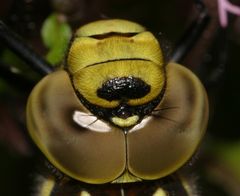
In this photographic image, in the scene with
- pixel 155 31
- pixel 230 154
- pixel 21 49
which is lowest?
pixel 230 154

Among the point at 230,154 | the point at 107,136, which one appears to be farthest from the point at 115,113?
the point at 230,154

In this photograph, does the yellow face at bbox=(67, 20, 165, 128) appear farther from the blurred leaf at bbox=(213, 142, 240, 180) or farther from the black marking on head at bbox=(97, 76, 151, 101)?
the blurred leaf at bbox=(213, 142, 240, 180)

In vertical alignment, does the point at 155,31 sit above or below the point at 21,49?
below

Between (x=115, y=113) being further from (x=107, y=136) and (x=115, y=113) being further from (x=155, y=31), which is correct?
(x=155, y=31)

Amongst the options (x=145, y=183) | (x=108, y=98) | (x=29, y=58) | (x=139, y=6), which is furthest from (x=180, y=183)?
(x=139, y=6)

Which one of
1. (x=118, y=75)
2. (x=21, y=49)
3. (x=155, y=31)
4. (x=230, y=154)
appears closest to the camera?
(x=118, y=75)

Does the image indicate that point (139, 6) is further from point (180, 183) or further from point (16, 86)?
point (180, 183)

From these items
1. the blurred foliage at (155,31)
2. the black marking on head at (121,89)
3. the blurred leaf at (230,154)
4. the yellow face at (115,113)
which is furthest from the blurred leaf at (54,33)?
the blurred leaf at (230,154)
